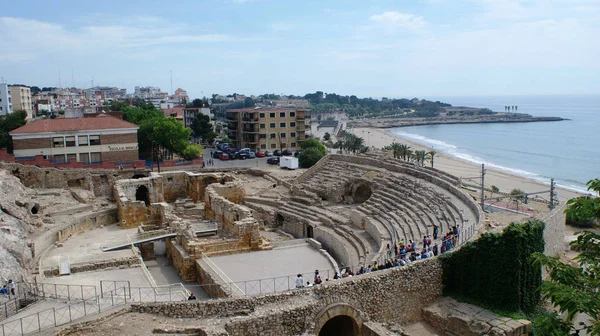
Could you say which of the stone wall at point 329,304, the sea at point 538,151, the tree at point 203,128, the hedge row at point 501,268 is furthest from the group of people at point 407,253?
the tree at point 203,128

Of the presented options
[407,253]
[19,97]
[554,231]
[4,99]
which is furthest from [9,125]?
[554,231]

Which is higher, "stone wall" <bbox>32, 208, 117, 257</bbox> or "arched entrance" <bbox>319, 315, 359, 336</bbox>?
"stone wall" <bbox>32, 208, 117, 257</bbox>

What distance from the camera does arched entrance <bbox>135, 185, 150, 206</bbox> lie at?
39600 mm

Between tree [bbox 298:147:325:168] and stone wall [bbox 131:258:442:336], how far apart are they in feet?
110

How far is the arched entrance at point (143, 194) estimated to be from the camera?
130ft

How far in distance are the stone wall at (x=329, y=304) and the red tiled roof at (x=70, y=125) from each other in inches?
1327

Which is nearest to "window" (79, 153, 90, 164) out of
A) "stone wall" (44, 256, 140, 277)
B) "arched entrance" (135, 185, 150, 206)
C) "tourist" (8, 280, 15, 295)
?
"arched entrance" (135, 185, 150, 206)

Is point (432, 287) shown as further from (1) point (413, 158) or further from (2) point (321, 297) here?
(1) point (413, 158)

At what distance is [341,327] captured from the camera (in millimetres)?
18578

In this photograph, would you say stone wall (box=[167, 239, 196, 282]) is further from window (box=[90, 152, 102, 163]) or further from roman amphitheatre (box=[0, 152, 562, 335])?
window (box=[90, 152, 102, 163])

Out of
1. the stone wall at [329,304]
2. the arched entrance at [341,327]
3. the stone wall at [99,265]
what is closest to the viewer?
the stone wall at [329,304]

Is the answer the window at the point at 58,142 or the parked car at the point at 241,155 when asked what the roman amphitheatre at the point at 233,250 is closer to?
the window at the point at 58,142

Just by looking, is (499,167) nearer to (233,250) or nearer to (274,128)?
(274,128)

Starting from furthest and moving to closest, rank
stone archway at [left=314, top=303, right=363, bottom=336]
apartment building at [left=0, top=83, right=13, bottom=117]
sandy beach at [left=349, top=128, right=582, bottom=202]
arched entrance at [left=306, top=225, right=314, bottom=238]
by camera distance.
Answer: apartment building at [left=0, top=83, right=13, bottom=117], sandy beach at [left=349, top=128, right=582, bottom=202], arched entrance at [left=306, top=225, right=314, bottom=238], stone archway at [left=314, top=303, right=363, bottom=336]
